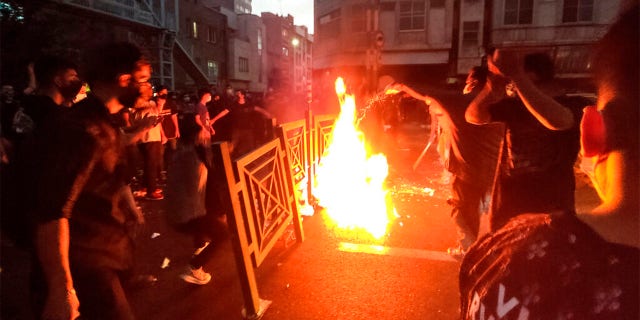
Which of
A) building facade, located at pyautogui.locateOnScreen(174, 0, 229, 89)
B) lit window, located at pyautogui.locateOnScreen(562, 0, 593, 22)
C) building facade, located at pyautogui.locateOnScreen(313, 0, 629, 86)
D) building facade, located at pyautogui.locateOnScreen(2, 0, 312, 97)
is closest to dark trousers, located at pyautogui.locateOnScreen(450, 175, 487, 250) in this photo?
building facade, located at pyautogui.locateOnScreen(2, 0, 312, 97)

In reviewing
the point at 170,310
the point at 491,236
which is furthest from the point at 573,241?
the point at 170,310

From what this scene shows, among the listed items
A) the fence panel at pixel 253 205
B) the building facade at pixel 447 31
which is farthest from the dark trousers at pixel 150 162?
the building facade at pixel 447 31

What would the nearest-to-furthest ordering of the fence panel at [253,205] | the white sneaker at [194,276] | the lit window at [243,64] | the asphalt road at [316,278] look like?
the fence panel at [253,205], the asphalt road at [316,278], the white sneaker at [194,276], the lit window at [243,64]

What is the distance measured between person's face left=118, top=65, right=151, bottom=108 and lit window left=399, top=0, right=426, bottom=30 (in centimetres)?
3038

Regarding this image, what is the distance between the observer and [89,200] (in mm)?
2219

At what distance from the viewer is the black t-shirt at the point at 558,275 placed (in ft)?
3.15

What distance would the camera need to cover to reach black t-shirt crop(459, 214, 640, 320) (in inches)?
37.9

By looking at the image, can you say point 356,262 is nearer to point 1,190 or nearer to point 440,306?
point 440,306

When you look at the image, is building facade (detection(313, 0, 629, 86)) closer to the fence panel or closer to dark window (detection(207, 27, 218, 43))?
dark window (detection(207, 27, 218, 43))

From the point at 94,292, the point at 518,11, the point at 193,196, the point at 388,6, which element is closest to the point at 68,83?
the point at 193,196

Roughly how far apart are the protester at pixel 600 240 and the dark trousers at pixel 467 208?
3.64 metres

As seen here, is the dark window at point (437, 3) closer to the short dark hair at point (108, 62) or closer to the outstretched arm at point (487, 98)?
the outstretched arm at point (487, 98)

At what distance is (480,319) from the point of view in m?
1.16

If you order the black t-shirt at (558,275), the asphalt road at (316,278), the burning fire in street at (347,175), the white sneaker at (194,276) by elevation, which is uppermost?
the black t-shirt at (558,275)
